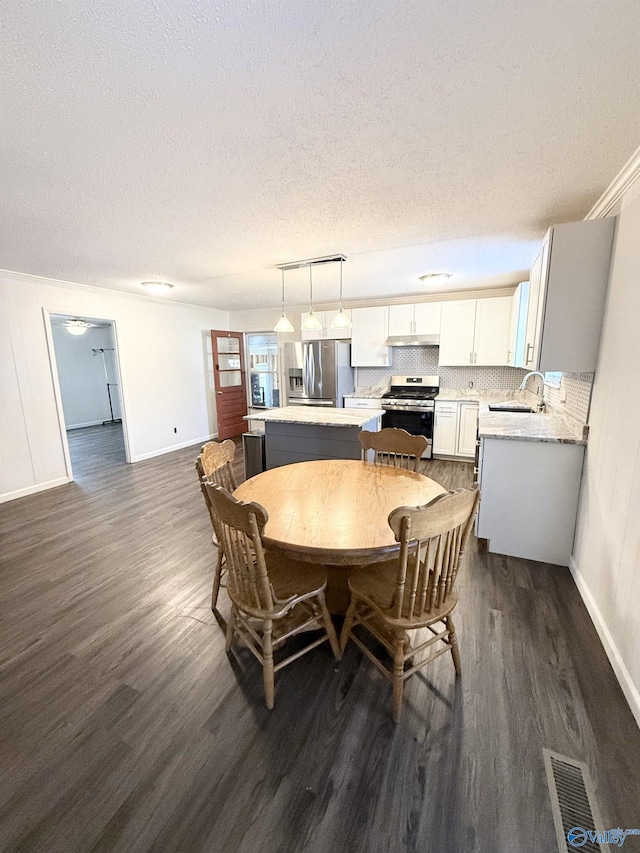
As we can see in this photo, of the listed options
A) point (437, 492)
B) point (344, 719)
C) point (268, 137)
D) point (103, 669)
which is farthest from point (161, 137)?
point (344, 719)

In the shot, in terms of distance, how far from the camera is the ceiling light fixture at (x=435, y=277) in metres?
3.91

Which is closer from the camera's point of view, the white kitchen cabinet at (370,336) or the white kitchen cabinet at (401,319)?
the white kitchen cabinet at (401,319)

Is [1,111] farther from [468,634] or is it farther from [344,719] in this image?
[468,634]

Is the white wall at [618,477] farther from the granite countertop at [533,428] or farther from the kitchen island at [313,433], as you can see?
the kitchen island at [313,433]

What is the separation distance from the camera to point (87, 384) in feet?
26.4

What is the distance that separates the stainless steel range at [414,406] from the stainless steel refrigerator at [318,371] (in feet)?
2.46

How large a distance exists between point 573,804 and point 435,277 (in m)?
4.19

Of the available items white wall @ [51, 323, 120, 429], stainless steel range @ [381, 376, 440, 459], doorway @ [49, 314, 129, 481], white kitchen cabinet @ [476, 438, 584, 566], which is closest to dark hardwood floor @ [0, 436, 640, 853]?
white kitchen cabinet @ [476, 438, 584, 566]

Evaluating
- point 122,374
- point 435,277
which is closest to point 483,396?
point 435,277

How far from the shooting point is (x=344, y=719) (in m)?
1.43

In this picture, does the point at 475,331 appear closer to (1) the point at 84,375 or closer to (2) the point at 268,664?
(2) the point at 268,664

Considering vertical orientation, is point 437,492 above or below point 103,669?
above

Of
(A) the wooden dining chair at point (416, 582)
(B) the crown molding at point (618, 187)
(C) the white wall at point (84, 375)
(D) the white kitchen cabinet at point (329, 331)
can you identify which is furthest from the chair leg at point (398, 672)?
(C) the white wall at point (84, 375)

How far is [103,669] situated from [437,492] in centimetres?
191
